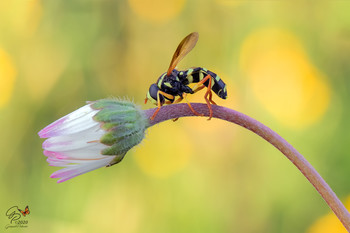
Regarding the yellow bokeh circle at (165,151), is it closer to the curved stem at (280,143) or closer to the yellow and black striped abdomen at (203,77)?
the yellow and black striped abdomen at (203,77)

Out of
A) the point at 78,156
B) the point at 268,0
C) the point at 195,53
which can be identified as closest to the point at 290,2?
the point at 268,0

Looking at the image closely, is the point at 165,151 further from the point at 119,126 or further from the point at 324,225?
the point at 119,126

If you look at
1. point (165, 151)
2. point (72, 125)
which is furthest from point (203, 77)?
point (165, 151)

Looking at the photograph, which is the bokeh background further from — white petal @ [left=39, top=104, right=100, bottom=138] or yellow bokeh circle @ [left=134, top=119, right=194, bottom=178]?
white petal @ [left=39, top=104, right=100, bottom=138]

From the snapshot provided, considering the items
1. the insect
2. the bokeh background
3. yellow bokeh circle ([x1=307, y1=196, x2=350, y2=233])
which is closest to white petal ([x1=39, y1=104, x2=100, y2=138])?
the insect

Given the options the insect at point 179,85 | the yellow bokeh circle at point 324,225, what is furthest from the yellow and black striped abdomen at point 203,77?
the yellow bokeh circle at point 324,225
